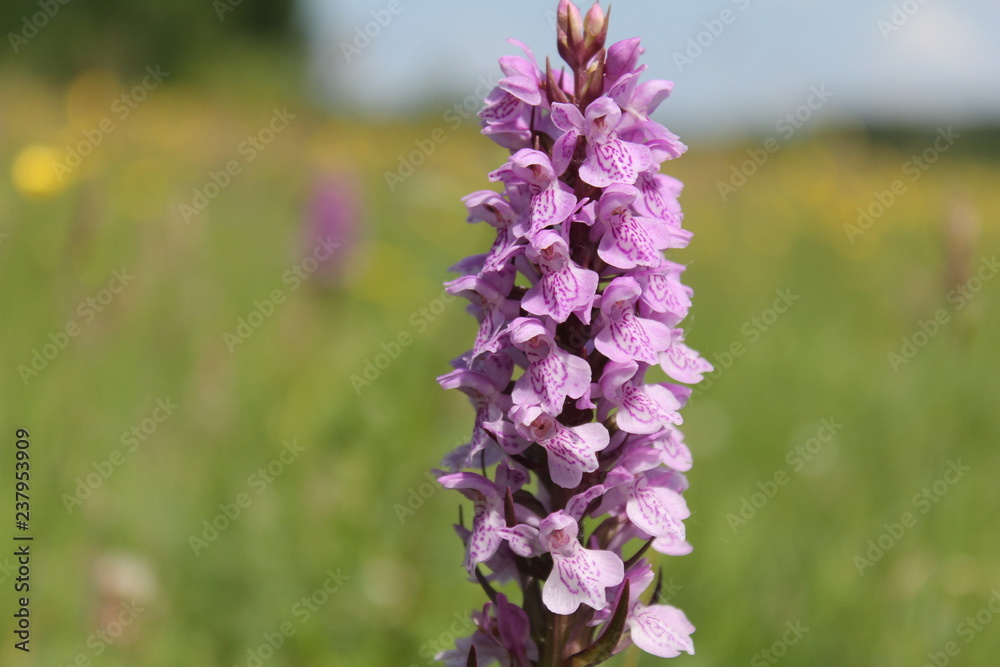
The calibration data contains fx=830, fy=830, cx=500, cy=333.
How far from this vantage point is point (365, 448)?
3762mm

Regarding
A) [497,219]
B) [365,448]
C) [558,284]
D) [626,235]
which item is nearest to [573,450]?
[558,284]

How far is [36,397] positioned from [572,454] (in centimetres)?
347

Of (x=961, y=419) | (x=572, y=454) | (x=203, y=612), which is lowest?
(x=203, y=612)

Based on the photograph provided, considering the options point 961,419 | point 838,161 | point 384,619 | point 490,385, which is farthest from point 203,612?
point 838,161

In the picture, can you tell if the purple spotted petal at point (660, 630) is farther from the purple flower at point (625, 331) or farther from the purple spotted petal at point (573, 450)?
the purple flower at point (625, 331)

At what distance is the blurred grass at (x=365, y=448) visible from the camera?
2.94 m

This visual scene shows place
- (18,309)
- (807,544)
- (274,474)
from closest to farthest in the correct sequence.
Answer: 1. (807,544)
2. (274,474)
3. (18,309)

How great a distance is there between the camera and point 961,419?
2984 mm

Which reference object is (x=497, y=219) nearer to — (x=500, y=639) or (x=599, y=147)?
(x=599, y=147)

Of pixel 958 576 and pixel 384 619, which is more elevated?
pixel 958 576

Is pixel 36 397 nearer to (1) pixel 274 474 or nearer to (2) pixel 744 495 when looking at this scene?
(1) pixel 274 474

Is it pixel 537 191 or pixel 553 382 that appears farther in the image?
pixel 537 191

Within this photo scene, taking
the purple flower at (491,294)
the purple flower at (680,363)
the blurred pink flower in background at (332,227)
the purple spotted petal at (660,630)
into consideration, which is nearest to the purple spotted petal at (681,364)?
the purple flower at (680,363)

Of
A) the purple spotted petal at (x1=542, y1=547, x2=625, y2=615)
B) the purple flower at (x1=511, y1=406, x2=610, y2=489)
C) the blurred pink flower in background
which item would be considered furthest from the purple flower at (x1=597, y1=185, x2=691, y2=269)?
the blurred pink flower in background
